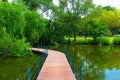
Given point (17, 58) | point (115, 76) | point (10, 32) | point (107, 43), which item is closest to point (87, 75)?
point (115, 76)

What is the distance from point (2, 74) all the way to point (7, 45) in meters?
2.14

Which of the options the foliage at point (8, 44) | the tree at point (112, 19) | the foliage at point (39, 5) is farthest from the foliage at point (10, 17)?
the tree at point (112, 19)

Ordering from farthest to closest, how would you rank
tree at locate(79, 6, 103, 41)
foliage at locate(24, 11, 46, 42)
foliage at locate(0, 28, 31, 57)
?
1. tree at locate(79, 6, 103, 41)
2. foliage at locate(24, 11, 46, 42)
3. foliage at locate(0, 28, 31, 57)

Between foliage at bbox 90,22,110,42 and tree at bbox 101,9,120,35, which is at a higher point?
tree at bbox 101,9,120,35

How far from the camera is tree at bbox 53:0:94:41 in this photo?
47122mm

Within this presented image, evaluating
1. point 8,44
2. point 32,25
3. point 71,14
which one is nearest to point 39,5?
point 71,14

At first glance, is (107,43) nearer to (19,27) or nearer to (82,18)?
(82,18)

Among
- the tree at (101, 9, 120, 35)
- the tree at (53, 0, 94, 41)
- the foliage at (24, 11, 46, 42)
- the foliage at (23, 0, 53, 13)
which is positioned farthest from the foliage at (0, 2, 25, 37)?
the tree at (101, 9, 120, 35)

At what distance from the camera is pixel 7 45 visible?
17812mm

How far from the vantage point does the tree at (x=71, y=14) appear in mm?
47122

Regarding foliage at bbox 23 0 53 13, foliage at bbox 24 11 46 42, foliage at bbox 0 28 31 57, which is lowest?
foliage at bbox 0 28 31 57

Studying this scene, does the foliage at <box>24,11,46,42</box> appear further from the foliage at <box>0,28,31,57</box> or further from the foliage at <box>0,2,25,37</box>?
the foliage at <box>0,28,31,57</box>

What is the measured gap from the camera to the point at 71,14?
4794 centimetres

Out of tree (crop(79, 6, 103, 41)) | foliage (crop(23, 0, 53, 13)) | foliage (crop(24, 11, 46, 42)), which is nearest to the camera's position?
foliage (crop(24, 11, 46, 42))
